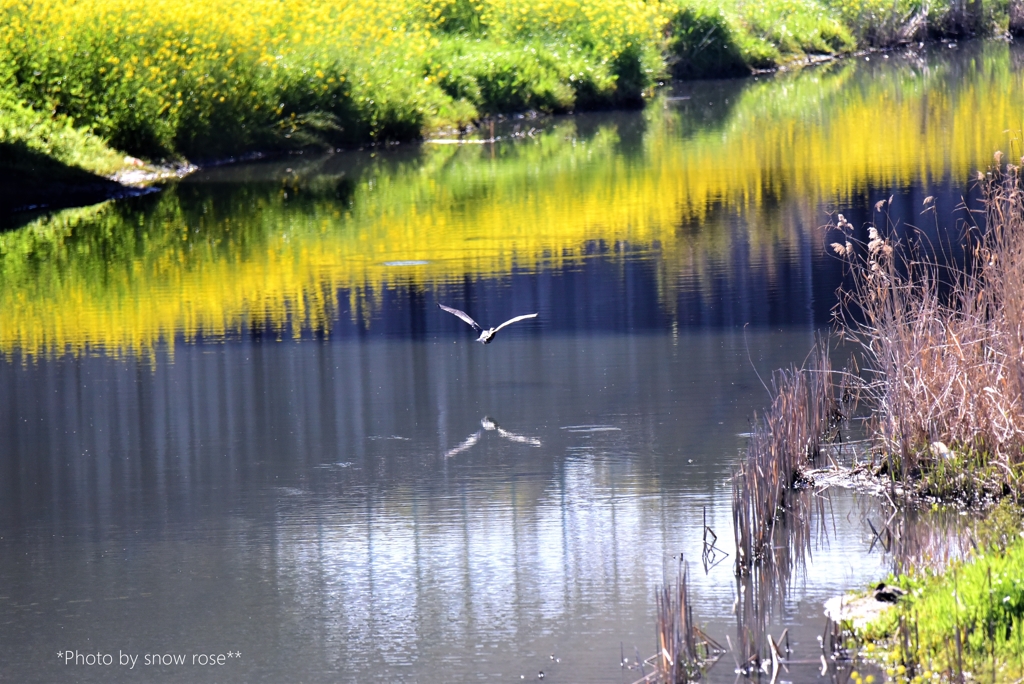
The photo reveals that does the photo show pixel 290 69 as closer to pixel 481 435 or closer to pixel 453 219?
pixel 453 219

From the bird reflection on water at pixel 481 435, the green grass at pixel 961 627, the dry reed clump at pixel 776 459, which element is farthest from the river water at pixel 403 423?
the green grass at pixel 961 627

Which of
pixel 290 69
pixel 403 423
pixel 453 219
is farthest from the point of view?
pixel 290 69

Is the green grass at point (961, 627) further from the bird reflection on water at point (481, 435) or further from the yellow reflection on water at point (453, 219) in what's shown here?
the yellow reflection on water at point (453, 219)

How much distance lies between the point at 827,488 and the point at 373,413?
2997 mm

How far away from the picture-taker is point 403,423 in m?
8.83

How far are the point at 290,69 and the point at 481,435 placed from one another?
57.9 feet

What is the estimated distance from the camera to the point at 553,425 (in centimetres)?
861

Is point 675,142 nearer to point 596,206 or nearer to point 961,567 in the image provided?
point 596,206

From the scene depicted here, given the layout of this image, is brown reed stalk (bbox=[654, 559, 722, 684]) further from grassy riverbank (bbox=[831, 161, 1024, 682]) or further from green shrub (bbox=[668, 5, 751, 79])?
green shrub (bbox=[668, 5, 751, 79])

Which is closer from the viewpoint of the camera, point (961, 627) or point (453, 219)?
point (961, 627)

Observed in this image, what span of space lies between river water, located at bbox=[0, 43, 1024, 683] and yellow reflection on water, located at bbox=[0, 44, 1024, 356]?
0.08m

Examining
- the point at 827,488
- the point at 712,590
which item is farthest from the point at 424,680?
the point at 827,488

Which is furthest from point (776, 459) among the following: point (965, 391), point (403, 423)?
point (403, 423)

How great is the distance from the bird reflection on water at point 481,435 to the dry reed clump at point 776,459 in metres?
1.26
